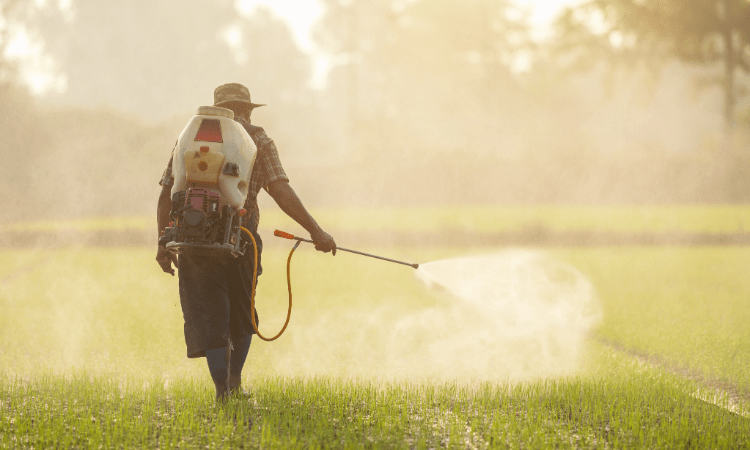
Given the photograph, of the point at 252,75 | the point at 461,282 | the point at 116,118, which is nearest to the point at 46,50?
the point at 252,75

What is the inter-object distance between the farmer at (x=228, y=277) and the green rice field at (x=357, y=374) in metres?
0.31

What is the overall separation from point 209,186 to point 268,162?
0.45 meters

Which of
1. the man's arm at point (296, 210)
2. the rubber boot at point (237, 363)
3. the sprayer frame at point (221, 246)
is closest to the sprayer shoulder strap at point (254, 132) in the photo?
the man's arm at point (296, 210)

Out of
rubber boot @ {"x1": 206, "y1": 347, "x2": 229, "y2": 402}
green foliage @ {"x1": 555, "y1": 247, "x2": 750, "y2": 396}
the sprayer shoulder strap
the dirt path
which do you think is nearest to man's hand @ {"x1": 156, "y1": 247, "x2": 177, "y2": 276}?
rubber boot @ {"x1": 206, "y1": 347, "x2": 229, "y2": 402}

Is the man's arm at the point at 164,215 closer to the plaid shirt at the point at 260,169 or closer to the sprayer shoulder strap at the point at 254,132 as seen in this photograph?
the plaid shirt at the point at 260,169

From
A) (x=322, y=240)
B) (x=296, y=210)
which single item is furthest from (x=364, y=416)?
(x=296, y=210)

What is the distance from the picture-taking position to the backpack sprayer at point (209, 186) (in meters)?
3.92

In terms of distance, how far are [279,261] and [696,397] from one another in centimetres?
1021

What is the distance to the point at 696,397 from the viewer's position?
5027mm

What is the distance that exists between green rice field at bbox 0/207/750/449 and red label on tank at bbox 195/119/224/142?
1496mm

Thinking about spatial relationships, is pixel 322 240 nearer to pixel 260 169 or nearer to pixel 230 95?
pixel 260 169

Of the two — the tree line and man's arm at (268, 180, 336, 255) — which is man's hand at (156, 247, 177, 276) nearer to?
man's arm at (268, 180, 336, 255)

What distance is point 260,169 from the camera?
14.3ft

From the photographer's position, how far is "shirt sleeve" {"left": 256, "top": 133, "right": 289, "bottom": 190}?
14.1ft
